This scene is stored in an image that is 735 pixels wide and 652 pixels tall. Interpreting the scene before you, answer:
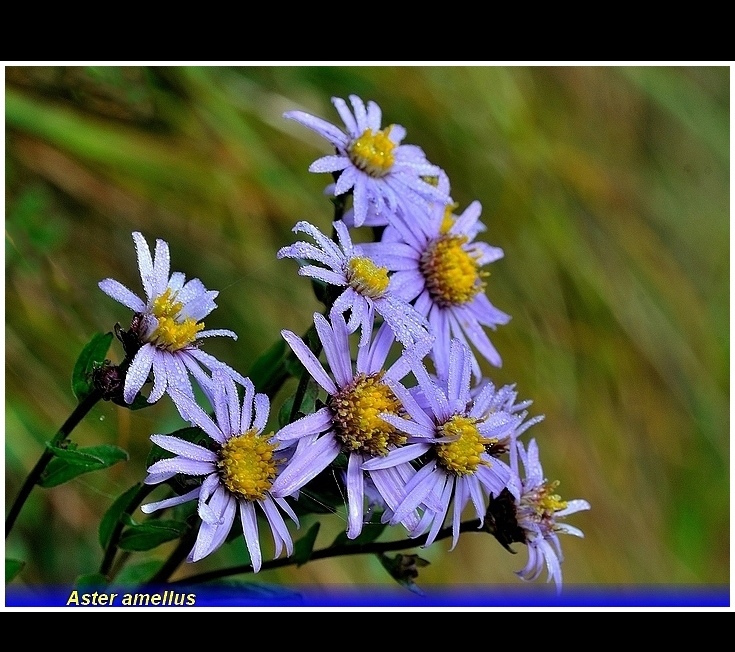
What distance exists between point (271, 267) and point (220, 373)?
4.98 ft

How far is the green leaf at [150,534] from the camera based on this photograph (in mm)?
1484

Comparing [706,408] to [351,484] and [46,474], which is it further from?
[46,474]

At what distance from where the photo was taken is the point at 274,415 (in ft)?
5.08

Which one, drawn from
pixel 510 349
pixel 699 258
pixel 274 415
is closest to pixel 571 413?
pixel 510 349

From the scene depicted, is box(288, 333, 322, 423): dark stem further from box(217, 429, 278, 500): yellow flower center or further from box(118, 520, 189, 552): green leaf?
box(118, 520, 189, 552): green leaf

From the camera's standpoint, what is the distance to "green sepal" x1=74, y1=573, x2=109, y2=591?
5.57 feet

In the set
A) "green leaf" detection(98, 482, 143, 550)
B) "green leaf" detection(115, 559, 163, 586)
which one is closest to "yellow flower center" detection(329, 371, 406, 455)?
"green leaf" detection(98, 482, 143, 550)

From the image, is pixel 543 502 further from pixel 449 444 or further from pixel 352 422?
pixel 352 422

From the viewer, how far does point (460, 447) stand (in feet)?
4.76

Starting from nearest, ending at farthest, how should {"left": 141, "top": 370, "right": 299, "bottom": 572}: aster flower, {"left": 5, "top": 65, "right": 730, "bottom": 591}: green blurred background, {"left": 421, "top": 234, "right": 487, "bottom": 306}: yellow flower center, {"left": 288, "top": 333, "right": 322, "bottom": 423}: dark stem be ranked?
1. {"left": 141, "top": 370, "right": 299, "bottom": 572}: aster flower
2. {"left": 288, "top": 333, "right": 322, "bottom": 423}: dark stem
3. {"left": 421, "top": 234, "right": 487, "bottom": 306}: yellow flower center
4. {"left": 5, "top": 65, "right": 730, "bottom": 591}: green blurred background

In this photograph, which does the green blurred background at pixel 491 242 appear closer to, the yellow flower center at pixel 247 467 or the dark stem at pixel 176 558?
the dark stem at pixel 176 558

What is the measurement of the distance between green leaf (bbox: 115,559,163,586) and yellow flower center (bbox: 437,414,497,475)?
0.77 meters

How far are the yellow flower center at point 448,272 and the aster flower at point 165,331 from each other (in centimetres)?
52

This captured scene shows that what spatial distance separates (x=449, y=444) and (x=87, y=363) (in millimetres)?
727
